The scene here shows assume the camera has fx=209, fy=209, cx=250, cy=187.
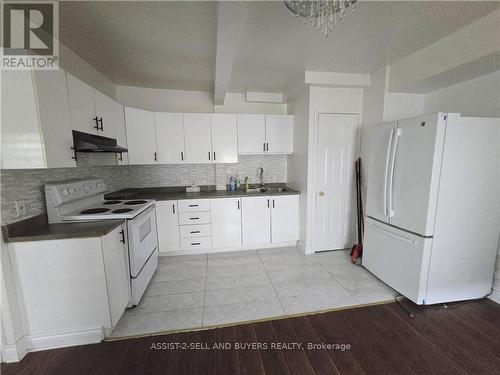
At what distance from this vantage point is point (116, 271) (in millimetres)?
1724

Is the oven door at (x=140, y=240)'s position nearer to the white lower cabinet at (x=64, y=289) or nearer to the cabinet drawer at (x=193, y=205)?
the white lower cabinet at (x=64, y=289)

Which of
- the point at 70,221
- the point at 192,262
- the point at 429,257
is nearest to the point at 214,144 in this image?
the point at 192,262

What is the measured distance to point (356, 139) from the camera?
3.02 m

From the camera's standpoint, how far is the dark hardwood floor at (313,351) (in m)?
1.43

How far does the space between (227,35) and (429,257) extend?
2547mm

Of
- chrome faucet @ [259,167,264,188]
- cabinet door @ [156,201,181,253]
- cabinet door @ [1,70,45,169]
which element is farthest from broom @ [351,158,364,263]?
cabinet door @ [1,70,45,169]

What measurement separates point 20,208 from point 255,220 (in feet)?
8.16

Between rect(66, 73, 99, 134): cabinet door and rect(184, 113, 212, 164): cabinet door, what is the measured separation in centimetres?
126

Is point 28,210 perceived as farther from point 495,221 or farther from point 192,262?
point 495,221

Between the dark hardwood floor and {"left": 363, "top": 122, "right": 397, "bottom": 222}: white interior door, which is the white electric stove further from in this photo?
{"left": 363, "top": 122, "right": 397, "bottom": 222}: white interior door

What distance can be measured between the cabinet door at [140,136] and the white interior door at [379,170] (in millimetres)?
2942

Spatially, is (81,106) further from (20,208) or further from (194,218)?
(194,218)

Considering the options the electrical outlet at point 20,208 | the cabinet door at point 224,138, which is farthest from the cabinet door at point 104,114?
the cabinet door at point 224,138

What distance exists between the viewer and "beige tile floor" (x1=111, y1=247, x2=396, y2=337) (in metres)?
1.89
